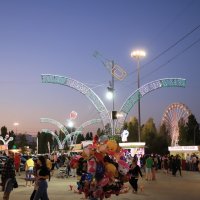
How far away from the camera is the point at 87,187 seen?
13000 millimetres

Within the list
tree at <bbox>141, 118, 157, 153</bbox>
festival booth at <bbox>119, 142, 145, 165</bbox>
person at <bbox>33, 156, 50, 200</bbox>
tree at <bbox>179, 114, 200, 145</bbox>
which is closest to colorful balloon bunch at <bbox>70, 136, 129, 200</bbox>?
person at <bbox>33, 156, 50, 200</bbox>

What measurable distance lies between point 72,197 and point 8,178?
13.2 ft

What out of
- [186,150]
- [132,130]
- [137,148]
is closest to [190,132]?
[132,130]

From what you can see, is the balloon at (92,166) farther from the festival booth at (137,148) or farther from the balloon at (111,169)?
the festival booth at (137,148)

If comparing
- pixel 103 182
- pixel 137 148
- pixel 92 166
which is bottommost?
pixel 103 182

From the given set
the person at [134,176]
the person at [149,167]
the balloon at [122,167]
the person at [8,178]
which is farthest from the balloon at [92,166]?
the person at [149,167]

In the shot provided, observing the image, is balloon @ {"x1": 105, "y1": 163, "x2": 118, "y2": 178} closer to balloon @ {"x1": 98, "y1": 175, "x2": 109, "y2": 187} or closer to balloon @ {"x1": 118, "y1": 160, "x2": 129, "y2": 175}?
balloon @ {"x1": 98, "y1": 175, "x2": 109, "y2": 187}

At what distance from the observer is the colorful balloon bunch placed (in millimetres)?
12742

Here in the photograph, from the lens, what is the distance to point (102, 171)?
12.8 metres

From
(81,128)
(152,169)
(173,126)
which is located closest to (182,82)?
(152,169)

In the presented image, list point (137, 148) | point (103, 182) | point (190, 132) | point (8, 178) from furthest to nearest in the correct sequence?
1. point (190, 132)
2. point (137, 148)
3. point (8, 178)
4. point (103, 182)

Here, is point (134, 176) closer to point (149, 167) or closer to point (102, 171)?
point (102, 171)

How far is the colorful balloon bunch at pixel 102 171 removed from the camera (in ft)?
41.8

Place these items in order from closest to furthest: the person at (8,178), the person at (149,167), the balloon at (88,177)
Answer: the balloon at (88,177)
the person at (8,178)
the person at (149,167)
